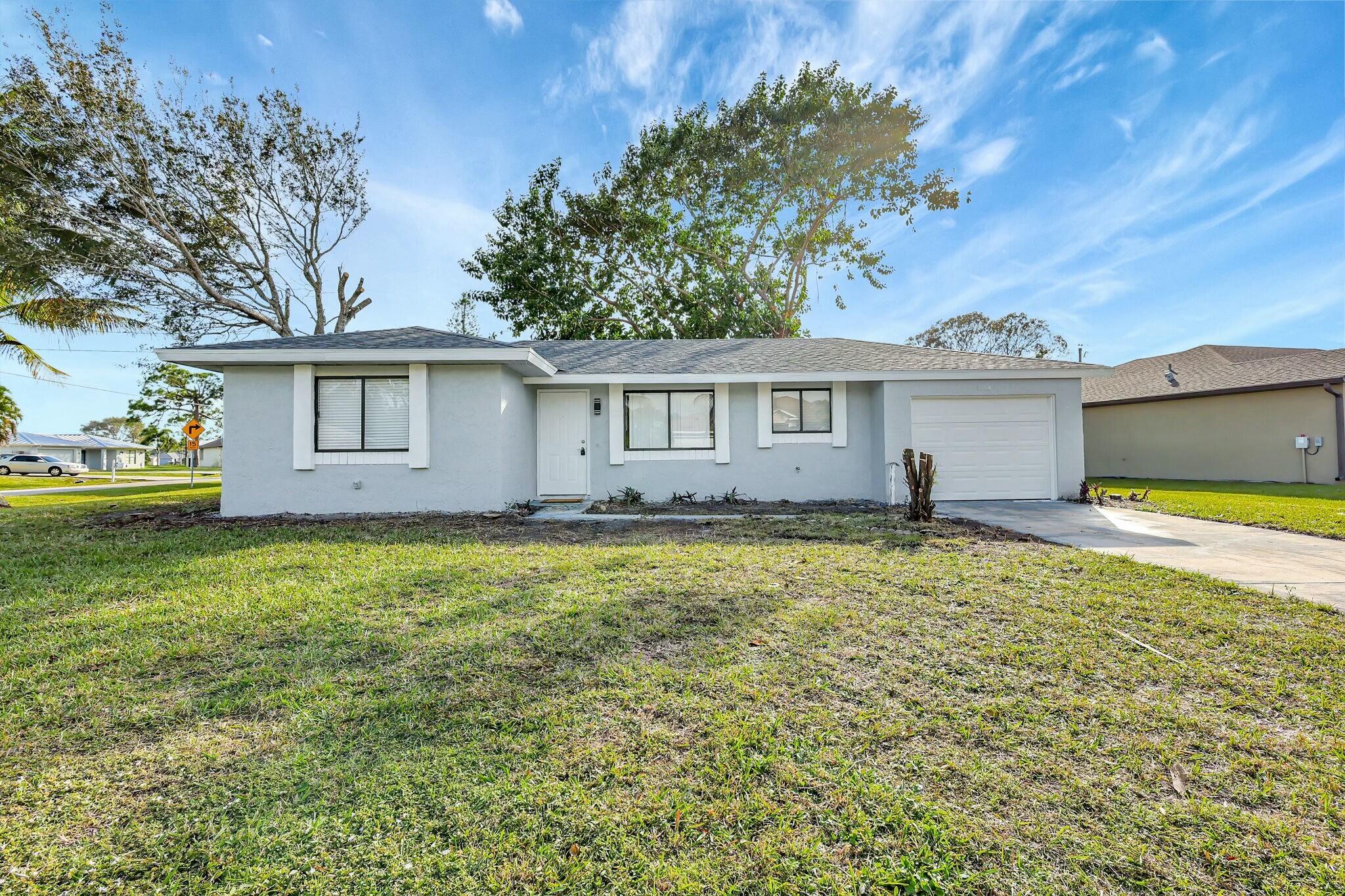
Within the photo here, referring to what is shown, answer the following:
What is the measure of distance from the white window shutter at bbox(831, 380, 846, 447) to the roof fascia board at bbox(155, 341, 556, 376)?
5622mm

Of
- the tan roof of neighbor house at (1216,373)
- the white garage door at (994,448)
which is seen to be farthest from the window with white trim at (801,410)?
the tan roof of neighbor house at (1216,373)

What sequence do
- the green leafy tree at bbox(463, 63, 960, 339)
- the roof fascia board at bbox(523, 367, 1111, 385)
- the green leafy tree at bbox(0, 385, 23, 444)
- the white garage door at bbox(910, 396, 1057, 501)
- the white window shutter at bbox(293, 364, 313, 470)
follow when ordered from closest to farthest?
the white window shutter at bbox(293, 364, 313, 470)
the roof fascia board at bbox(523, 367, 1111, 385)
the white garage door at bbox(910, 396, 1057, 501)
the green leafy tree at bbox(463, 63, 960, 339)
the green leafy tree at bbox(0, 385, 23, 444)

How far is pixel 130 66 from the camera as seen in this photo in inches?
601

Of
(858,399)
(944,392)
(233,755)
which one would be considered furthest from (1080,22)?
(233,755)

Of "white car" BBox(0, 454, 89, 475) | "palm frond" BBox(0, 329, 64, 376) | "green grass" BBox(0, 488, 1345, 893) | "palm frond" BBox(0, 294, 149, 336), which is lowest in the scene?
"green grass" BBox(0, 488, 1345, 893)

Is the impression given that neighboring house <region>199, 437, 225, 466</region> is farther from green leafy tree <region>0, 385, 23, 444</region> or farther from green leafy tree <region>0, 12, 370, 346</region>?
green leafy tree <region>0, 12, 370, 346</region>

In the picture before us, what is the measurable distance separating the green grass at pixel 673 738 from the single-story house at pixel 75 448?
41999 millimetres

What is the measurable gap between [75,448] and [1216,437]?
61.3 metres

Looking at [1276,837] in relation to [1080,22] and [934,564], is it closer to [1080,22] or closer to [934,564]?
[934,564]

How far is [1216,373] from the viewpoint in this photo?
607 inches

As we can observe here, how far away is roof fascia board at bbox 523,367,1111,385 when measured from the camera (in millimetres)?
9820

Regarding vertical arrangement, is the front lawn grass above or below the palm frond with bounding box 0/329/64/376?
below

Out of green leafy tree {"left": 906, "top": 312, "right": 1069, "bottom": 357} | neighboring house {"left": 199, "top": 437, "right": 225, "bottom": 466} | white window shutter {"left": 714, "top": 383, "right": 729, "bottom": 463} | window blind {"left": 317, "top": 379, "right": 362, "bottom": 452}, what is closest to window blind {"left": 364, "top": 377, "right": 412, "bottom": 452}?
window blind {"left": 317, "top": 379, "right": 362, "bottom": 452}

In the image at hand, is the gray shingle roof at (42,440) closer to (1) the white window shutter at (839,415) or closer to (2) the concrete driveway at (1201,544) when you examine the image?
(1) the white window shutter at (839,415)
